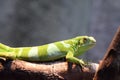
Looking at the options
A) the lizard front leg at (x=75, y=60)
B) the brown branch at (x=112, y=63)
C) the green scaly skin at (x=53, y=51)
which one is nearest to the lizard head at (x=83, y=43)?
the green scaly skin at (x=53, y=51)

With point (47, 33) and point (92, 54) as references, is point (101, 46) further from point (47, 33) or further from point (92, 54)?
point (47, 33)

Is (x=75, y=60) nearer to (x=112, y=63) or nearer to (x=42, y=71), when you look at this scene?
(x=42, y=71)

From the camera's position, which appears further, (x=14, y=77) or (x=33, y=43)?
(x=33, y=43)

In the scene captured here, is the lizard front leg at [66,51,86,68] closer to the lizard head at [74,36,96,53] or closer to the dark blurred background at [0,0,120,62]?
the lizard head at [74,36,96,53]

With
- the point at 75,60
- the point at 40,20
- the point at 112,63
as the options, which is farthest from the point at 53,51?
the point at 40,20

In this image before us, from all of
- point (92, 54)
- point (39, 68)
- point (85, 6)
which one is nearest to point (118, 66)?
point (39, 68)

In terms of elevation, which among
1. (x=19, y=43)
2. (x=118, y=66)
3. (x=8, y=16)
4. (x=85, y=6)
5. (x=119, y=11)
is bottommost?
(x=118, y=66)

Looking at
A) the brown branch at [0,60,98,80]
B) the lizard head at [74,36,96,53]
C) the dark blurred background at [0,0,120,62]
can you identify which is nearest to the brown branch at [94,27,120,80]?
the brown branch at [0,60,98,80]

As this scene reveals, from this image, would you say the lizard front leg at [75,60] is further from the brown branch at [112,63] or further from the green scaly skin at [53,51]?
the brown branch at [112,63]
